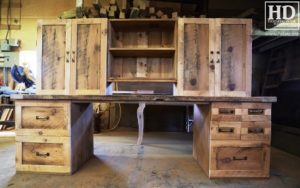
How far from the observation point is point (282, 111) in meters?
2.99

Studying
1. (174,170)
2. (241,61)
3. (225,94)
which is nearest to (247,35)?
(241,61)

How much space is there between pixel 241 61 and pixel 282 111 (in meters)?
1.37

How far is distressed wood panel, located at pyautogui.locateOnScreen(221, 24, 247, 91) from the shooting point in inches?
85.8

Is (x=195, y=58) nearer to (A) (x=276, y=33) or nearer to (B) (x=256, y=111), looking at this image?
(B) (x=256, y=111)

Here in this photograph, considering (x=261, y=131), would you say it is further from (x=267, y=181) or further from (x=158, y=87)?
(x=158, y=87)

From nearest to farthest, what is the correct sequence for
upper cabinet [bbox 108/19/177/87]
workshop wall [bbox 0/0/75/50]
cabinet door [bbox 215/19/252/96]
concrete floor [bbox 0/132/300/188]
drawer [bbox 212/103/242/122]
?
concrete floor [bbox 0/132/300/188], drawer [bbox 212/103/242/122], cabinet door [bbox 215/19/252/96], upper cabinet [bbox 108/19/177/87], workshop wall [bbox 0/0/75/50]

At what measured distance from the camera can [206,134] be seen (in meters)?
1.90

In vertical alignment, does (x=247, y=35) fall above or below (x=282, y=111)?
above

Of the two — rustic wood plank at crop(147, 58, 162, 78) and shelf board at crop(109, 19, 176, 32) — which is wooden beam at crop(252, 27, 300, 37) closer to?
shelf board at crop(109, 19, 176, 32)

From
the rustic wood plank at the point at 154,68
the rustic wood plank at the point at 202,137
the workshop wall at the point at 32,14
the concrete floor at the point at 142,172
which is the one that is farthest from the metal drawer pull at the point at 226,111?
the workshop wall at the point at 32,14

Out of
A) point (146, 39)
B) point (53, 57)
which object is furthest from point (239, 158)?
point (53, 57)

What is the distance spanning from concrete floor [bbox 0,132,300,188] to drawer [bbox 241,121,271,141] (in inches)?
14.2

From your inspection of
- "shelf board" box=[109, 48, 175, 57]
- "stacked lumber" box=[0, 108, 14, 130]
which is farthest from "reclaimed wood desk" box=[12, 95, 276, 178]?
"stacked lumber" box=[0, 108, 14, 130]

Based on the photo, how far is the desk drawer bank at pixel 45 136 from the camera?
1.81m
